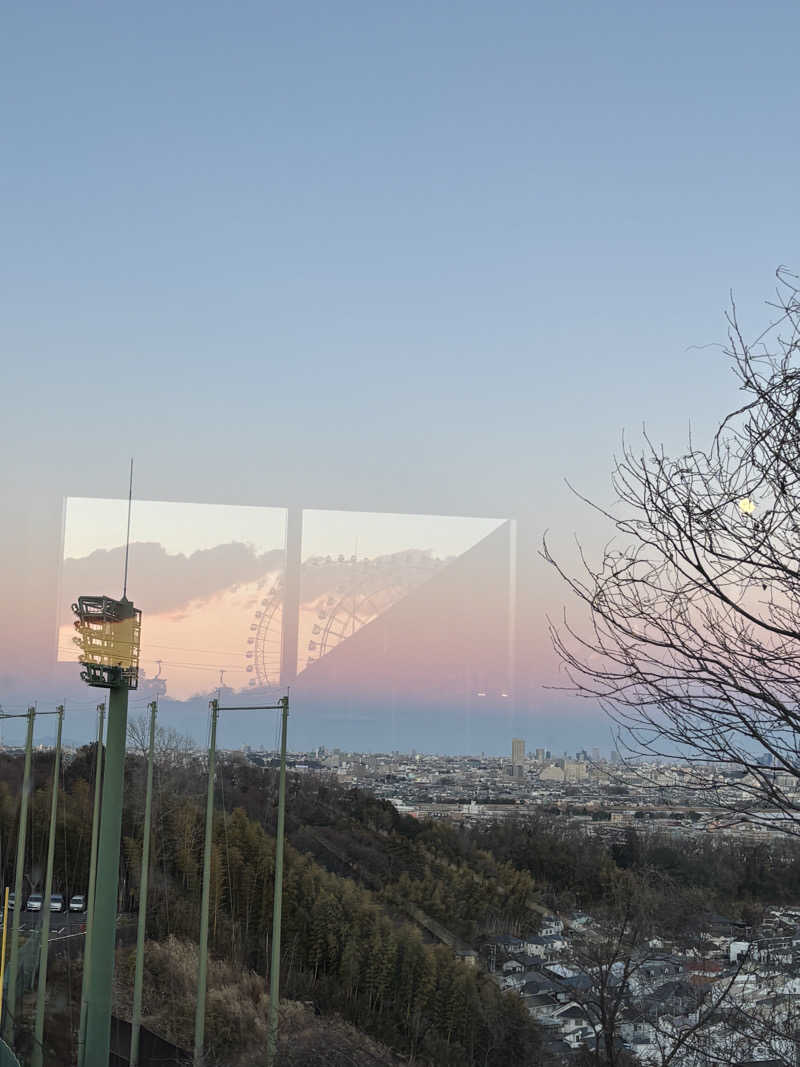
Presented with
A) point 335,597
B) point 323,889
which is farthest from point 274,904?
point 335,597

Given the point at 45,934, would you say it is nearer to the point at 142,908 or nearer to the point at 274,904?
the point at 142,908

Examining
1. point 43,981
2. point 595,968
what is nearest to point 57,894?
point 43,981

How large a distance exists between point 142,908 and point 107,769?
806mm

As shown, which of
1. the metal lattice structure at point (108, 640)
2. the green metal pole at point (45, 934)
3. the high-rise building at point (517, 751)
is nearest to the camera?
the green metal pole at point (45, 934)

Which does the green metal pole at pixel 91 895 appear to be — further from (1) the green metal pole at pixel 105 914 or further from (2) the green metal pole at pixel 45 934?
(2) the green metal pole at pixel 45 934

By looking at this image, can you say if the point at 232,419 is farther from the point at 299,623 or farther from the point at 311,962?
the point at 311,962

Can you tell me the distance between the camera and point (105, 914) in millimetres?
5770

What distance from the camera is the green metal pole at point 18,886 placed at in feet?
19.6

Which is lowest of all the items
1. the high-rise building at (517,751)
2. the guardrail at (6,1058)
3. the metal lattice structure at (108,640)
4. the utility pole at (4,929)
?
the utility pole at (4,929)

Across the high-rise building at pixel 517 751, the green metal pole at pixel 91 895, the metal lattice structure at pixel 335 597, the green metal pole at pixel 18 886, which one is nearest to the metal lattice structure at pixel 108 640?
the green metal pole at pixel 91 895

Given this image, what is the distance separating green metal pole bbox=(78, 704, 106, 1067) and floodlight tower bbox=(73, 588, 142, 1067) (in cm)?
2

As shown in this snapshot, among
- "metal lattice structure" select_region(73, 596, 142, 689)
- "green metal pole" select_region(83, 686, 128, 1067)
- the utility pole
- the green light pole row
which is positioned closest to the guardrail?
the green light pole row

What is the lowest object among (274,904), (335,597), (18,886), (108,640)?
(18,886)

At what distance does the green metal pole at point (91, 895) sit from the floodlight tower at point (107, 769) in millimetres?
16
